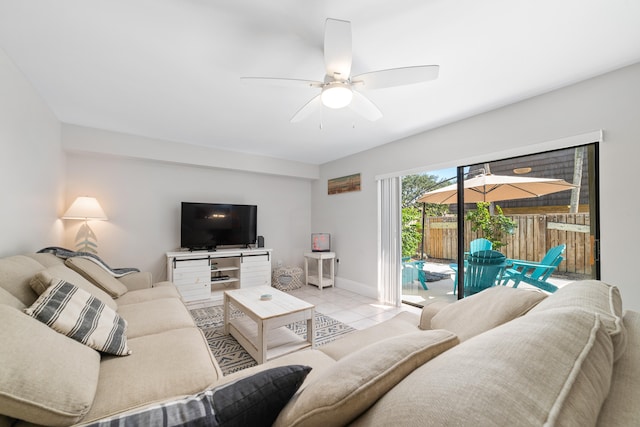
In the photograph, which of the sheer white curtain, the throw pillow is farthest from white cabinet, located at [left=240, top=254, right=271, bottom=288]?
the throw pillow

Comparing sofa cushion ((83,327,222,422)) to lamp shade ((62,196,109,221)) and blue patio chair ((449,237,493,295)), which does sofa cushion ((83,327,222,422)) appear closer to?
lamp shade ((62,196,109,221))

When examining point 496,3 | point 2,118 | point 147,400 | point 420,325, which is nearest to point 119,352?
point 147,400

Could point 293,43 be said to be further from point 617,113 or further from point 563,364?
point 617,113

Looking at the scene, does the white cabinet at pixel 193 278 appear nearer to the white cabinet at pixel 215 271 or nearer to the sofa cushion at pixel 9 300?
the white cabinet at pixel 215 271

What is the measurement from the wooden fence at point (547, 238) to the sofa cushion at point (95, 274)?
3702 millimetres

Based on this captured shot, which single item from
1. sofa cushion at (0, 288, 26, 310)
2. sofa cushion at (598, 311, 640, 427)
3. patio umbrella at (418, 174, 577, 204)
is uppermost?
patio umbrella at (418, 174, 577, 204)

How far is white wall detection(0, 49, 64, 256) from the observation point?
1997 millimetres

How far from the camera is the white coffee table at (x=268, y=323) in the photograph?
7.14 ft

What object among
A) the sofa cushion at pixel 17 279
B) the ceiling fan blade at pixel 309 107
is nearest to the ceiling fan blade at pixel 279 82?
the ceiling fan blade at pixel 309 107

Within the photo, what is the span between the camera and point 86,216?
3283 mm

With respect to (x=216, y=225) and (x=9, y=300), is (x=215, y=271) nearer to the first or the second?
(x=216, y=225)

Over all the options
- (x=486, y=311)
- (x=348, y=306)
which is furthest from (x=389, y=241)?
(x=486, y=311)

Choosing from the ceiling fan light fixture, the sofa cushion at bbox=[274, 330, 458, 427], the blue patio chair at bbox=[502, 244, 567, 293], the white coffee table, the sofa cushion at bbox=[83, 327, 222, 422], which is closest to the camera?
the sofa cushion at bbox=[274, 330, 458, 427]

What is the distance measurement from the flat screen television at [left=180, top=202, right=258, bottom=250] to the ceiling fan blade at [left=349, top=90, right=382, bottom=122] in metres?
3.04
